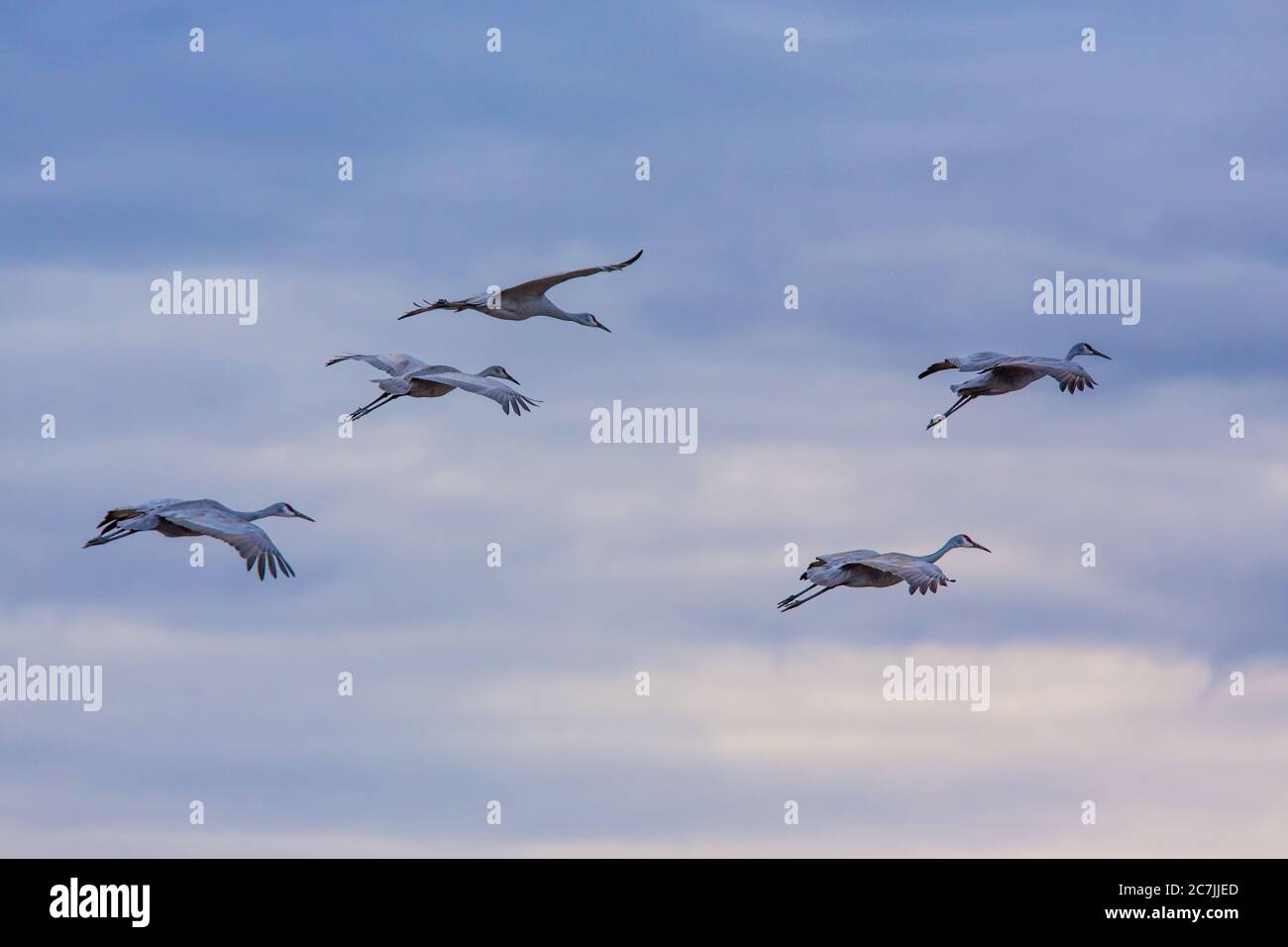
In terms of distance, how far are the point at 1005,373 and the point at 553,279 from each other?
13.4m

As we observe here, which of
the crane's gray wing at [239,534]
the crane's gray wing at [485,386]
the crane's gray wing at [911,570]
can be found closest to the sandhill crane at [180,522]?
the crane's gray wing at [239,534]

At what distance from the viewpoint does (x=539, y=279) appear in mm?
71438

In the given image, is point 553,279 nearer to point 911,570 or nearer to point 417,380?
point 417,380

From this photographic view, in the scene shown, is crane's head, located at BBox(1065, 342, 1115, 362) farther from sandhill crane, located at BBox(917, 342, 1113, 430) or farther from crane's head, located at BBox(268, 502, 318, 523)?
crane's head, located at BBox(268, 502, 318, 523)

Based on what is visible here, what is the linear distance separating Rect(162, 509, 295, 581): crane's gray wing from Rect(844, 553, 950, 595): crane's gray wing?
51.8 ft

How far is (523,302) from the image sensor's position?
243ft

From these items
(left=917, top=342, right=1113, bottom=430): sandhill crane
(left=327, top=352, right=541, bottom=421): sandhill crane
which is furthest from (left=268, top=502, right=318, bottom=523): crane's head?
(left=917, top=342, right=1113, bottom=430): sandhill crane

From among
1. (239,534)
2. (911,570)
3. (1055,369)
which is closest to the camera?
(239,534)

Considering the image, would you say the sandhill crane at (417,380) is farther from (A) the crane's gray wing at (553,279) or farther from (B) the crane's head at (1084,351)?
(B) the crane's head at (1084,351)

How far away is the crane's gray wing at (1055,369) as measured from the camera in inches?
2810

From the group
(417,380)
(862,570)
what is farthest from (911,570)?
(417,380)
